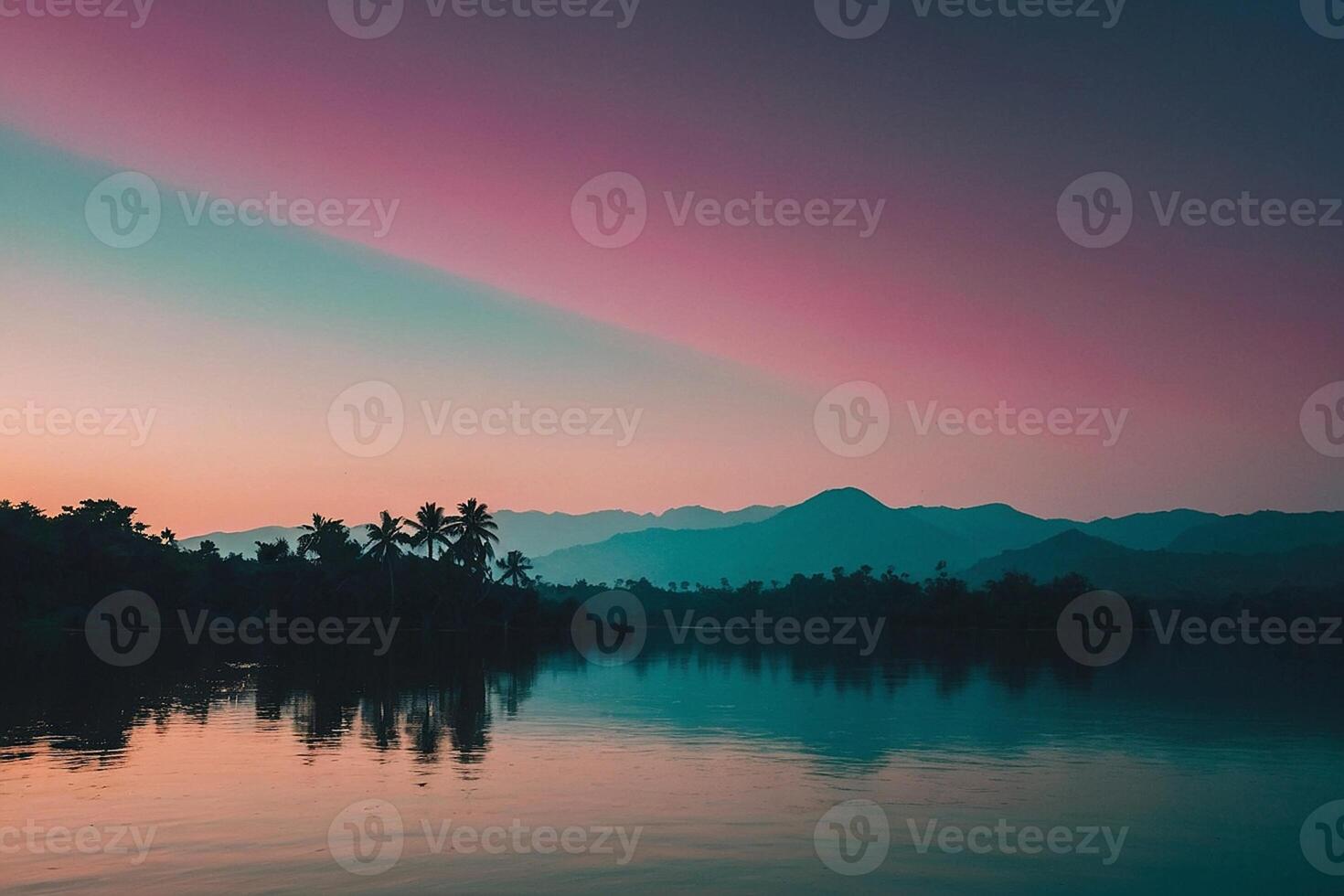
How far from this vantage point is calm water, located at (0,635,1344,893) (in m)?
22.9

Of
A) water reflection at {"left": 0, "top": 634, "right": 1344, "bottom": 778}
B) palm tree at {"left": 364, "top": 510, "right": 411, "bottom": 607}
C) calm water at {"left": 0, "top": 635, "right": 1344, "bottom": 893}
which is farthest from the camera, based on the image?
palm tree at {"left": 364, "top": 510, "right": 411, "bottom": 607}

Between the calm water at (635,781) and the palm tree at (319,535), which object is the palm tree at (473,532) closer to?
the palm tree at (319,535)

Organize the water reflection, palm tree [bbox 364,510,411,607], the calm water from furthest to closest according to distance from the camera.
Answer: palm tree [bbox 364,510,411,607], the water reflection, the calm water

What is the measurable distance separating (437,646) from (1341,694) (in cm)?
9284

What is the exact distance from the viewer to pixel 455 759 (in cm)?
3734

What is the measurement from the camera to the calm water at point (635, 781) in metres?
22.9

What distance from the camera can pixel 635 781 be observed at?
3406 centimetres

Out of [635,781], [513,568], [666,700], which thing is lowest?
[666,700]

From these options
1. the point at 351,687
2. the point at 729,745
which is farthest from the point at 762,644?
the point at 729,745

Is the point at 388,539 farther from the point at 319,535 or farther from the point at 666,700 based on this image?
the point at 666,700

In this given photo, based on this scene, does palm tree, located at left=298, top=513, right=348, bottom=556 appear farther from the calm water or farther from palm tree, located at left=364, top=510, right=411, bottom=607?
the calm water

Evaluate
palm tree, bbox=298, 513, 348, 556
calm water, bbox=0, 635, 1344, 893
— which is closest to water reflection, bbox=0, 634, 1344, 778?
calm water, bbox=0, 635, 1344, 893

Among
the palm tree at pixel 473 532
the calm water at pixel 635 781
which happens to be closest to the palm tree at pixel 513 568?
the palm tree at pixel 473 532

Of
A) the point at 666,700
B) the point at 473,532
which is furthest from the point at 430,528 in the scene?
the point at 666,700
